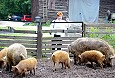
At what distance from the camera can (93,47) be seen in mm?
9930

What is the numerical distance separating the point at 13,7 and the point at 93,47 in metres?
37.5

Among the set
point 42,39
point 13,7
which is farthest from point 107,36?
point 13,7

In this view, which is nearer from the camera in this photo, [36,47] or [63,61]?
[63,61]

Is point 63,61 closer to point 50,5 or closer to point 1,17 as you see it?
point 50,5

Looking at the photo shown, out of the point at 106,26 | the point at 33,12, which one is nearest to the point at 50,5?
the point at 33,12

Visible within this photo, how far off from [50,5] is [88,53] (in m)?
19.0

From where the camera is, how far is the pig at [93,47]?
9.77 meters

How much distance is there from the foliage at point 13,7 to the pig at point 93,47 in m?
34.4

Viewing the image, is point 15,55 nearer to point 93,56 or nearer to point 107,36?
point 93,56

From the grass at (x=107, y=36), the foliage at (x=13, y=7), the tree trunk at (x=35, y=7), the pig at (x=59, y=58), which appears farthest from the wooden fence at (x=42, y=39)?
the foliage at (x=13, y=7)

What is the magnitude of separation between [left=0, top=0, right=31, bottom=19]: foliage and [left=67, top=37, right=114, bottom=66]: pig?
34.4 meters

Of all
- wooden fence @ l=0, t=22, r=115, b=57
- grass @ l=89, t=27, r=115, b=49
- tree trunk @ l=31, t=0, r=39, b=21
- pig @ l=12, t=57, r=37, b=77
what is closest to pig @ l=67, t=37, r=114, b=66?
wooden fence @ l=0, t=22, r=115, b=57

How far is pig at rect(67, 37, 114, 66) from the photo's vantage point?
32.0 ft

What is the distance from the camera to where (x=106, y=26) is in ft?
39.9
